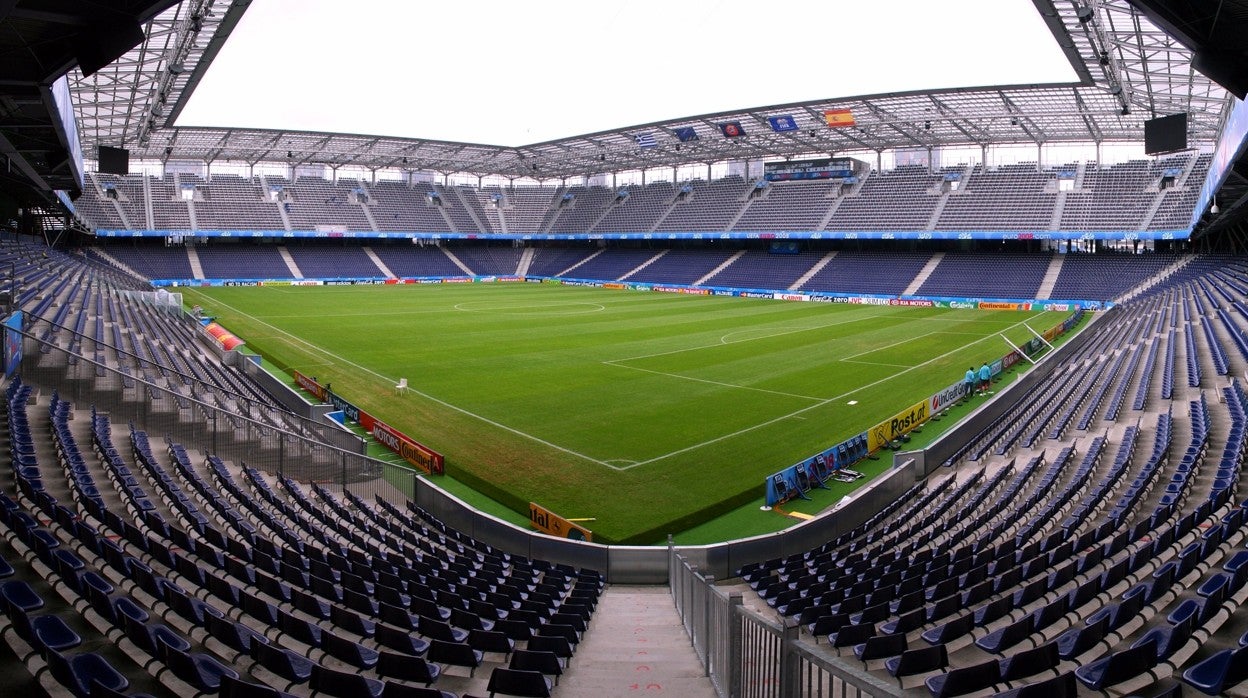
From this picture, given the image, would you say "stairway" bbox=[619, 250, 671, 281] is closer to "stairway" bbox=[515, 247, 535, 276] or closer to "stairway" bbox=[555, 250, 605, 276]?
"stairway" bbox=[555, 250, 605, 276]

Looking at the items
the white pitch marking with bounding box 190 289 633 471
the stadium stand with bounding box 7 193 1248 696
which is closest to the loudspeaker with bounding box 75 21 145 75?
the stadium stand with bounding box 7 193 1248 696

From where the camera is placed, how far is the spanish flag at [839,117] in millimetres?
58344

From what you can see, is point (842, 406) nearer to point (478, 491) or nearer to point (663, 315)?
point (478, 491)

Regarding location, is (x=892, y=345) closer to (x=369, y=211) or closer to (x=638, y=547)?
(x=638, y=547)

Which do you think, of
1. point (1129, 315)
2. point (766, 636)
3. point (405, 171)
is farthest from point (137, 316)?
point (405, 171)

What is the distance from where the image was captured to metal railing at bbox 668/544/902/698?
14.1 feet

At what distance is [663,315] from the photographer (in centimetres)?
5225

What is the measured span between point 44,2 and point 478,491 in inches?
460

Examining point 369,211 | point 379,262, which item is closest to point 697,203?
point 379,262

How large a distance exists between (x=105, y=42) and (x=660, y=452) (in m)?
14.3

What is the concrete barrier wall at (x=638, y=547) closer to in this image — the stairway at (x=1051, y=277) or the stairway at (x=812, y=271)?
the stairway at (x=1051, y=277)

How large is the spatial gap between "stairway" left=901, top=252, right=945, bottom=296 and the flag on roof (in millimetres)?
16226

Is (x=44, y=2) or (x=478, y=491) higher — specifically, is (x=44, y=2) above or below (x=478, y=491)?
above

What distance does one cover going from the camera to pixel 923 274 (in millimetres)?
65812
